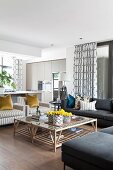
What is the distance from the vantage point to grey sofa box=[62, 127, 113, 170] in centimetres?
210

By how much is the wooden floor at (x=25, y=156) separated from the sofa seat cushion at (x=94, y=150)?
473mm

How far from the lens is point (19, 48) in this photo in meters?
6.30

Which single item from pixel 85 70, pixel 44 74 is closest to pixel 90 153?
pixel 85 70

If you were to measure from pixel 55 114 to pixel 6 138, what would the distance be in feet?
4.15

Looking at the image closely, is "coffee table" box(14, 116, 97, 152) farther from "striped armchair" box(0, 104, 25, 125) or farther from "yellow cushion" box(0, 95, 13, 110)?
"yellow cushion" box(0, 95, 13, 110)

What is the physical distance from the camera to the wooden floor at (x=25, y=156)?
8.92 ft

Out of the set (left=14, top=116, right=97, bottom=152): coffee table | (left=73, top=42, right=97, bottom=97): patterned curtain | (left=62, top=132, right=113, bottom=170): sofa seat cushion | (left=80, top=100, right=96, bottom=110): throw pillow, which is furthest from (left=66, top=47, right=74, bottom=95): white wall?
(left=62, top=132, right=113, bottom=170): sofa seat cushion

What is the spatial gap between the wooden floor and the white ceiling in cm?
255

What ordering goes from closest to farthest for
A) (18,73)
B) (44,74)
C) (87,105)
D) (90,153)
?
(90,153) → (87,105) → (44,74) → (18,73)

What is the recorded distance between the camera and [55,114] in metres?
3.65

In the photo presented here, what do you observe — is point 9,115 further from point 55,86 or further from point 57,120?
point 55,86

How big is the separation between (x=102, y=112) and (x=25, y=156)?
8.78ft

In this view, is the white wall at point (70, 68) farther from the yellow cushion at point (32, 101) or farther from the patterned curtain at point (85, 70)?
the yellow cushion at point (32, 101)

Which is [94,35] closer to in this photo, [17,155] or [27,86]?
[17,155]
